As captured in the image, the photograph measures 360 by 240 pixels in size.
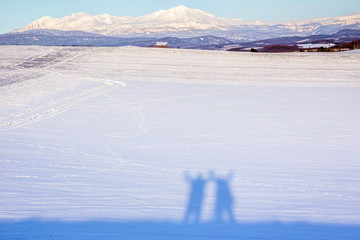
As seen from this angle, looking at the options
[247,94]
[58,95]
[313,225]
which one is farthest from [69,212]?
[247,94]

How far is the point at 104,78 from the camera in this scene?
13.9 m

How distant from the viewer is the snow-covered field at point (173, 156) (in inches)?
149

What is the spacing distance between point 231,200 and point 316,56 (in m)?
16.6

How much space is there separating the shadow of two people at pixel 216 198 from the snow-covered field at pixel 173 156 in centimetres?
3

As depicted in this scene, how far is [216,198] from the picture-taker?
4367 mm

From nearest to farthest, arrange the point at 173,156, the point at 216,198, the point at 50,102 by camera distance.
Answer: the point at 216,198 < the point at 173,156 < the point at 50,102

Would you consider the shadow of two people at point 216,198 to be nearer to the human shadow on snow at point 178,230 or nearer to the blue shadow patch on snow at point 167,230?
the human shadow on snow at point 178,230

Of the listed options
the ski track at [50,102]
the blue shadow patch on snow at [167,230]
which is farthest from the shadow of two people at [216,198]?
the ski track at [50,102]

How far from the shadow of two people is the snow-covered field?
33mm

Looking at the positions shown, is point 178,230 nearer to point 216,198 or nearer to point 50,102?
point 216,198

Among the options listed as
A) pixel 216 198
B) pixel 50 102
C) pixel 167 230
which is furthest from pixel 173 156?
pixel 50 102

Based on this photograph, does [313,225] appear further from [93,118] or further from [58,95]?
[58,95]

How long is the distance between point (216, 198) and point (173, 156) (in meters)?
1.73

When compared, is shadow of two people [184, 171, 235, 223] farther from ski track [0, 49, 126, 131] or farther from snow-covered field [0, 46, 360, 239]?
ski track [0, 49, 126, 131]
